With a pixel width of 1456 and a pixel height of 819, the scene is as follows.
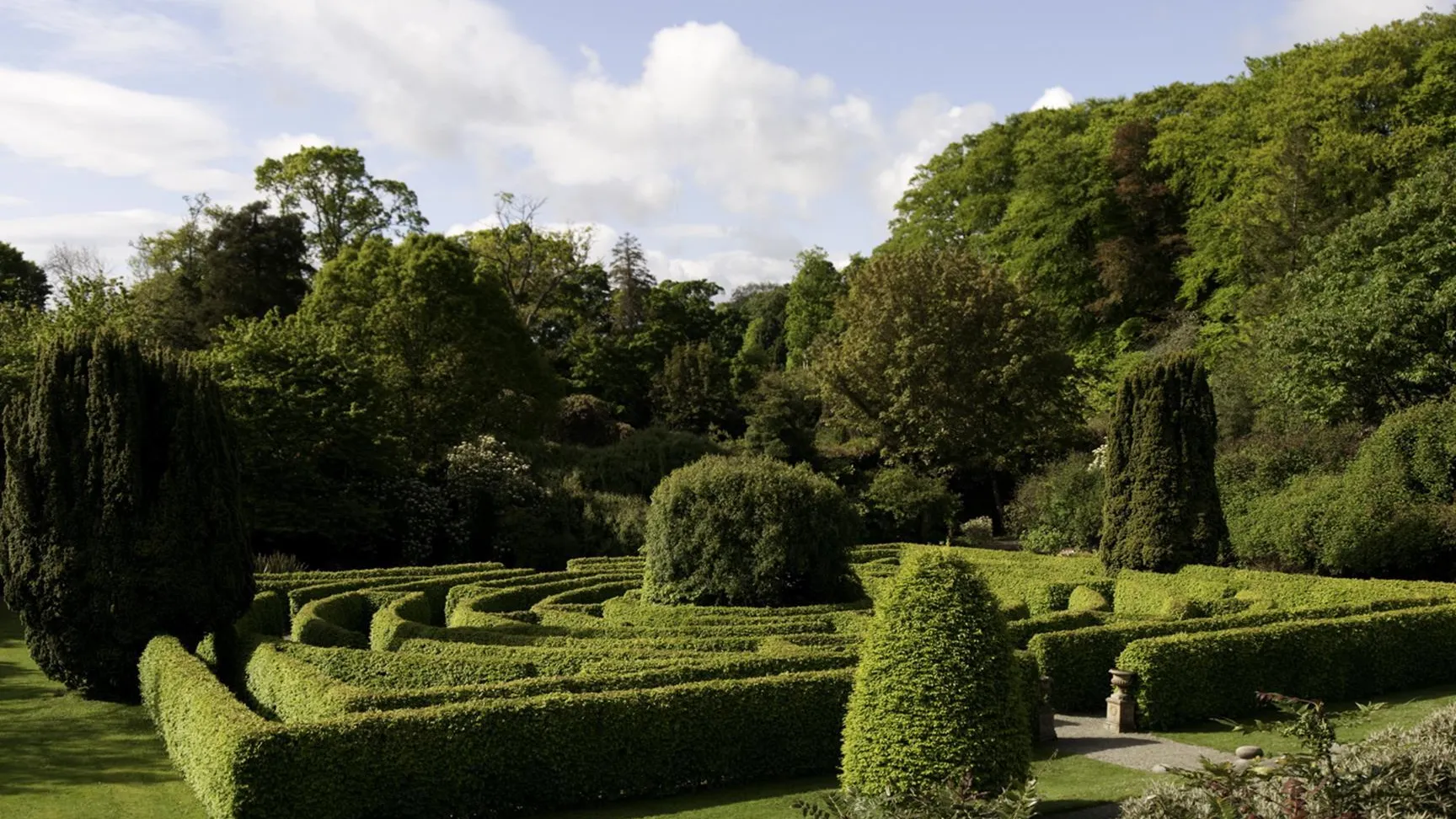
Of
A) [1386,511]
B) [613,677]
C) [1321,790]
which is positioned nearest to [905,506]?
[1386,511]

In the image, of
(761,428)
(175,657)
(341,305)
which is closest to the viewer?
(175,657)

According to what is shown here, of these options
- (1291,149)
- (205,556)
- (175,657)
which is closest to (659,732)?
(175,657)

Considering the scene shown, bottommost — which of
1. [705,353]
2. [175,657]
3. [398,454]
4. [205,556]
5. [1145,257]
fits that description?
[175,657]

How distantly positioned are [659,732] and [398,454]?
2172 cm

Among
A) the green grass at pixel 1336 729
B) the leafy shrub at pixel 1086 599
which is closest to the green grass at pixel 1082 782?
the green grass at pixel 1336 729

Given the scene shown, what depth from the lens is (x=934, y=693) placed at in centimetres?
855

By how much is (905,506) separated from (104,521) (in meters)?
23.1

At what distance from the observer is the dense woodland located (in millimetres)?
25594

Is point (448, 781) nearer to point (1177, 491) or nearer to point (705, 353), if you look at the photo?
point (1177, 491)

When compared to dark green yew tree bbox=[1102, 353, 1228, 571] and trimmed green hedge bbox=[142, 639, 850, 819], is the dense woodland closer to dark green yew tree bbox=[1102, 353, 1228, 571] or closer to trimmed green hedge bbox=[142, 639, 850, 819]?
dark green yew tree bbox=[1102, 353, 1228, 571]

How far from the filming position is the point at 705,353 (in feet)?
155

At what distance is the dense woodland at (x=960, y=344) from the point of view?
25594mm

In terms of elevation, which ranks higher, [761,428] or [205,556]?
[761,428]

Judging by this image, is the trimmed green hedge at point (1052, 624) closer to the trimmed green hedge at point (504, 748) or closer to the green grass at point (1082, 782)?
the green grass at point (1082, 782)
